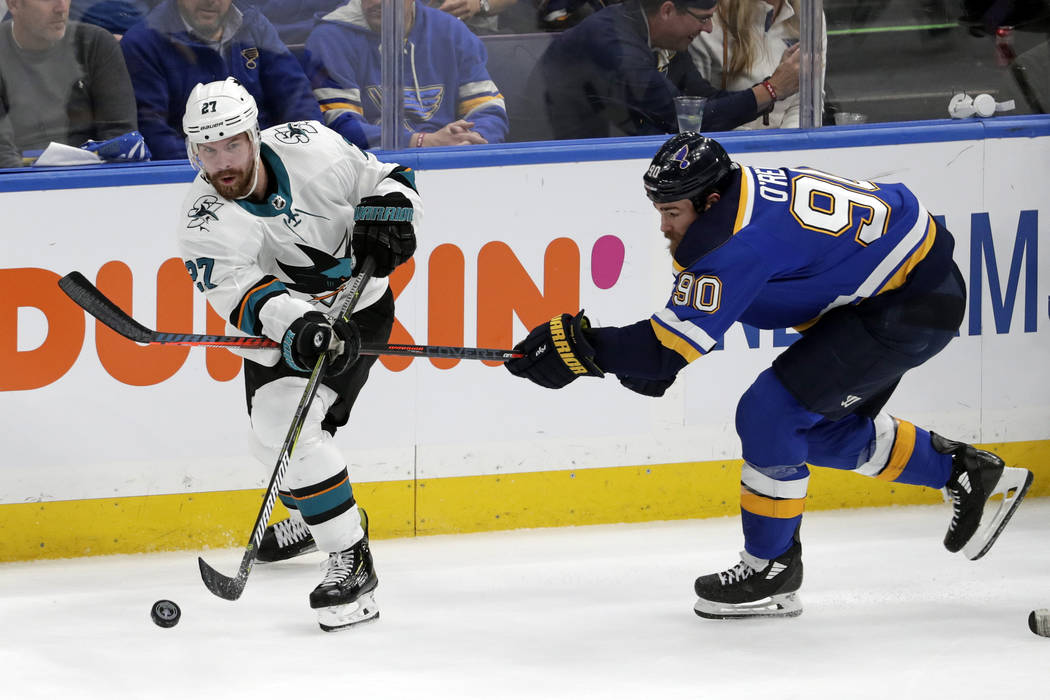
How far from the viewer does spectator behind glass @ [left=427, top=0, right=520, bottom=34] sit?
360cm

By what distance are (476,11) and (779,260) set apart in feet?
4.84

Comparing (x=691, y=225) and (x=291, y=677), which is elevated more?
(x=691, y=225)

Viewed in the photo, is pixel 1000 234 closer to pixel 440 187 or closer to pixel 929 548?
pixel 929 548

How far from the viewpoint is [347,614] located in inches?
110

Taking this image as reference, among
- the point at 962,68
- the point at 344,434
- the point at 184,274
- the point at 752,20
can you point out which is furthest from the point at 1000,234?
the point at 184,274

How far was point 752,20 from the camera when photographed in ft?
12.2

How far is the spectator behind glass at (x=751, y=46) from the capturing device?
3701 millimetres

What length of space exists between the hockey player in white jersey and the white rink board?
1.48ft

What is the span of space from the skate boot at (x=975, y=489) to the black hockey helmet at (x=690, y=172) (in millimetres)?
854

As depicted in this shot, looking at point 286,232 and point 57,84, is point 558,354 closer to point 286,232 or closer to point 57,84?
point 286,232

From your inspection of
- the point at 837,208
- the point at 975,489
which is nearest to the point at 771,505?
the point at 975,489

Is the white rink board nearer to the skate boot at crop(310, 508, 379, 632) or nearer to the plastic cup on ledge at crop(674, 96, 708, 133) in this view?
the plastic cup on ledge at crop(674, 96, 708, 133)

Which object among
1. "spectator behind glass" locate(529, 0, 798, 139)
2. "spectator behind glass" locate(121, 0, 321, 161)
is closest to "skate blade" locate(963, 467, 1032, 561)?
"spectator behind glass" locate(529, 0, 798, 139)

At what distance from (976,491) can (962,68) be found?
1.47 metres
